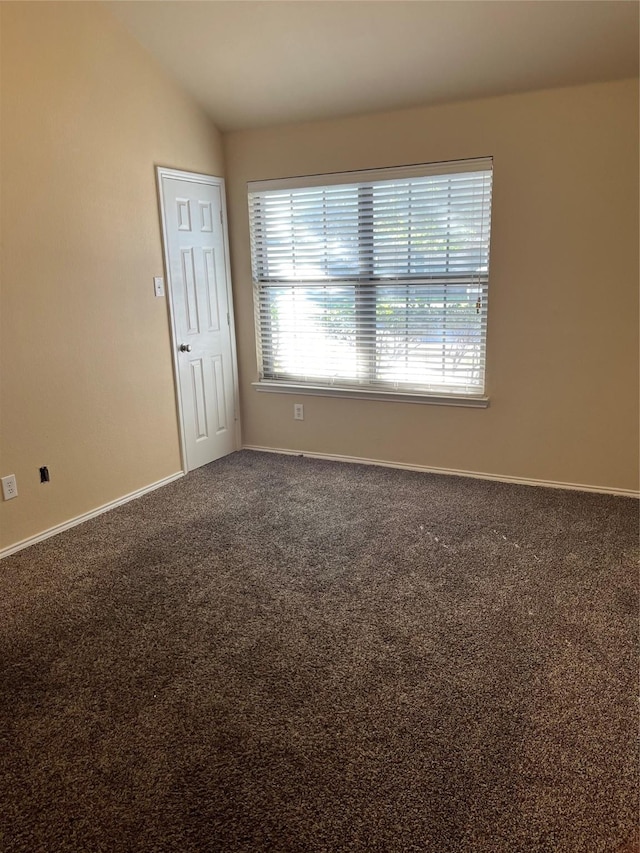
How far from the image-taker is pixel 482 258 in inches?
142

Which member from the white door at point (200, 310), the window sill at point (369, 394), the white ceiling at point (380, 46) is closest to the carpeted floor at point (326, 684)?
the window sill at point (369, 394)

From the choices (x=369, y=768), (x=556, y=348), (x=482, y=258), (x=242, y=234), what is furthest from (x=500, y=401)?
(x=369, y=768)

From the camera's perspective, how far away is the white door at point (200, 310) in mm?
3840

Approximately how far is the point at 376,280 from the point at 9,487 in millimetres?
2629

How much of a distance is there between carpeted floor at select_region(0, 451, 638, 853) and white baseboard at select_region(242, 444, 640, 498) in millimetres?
272

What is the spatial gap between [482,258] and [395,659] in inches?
101

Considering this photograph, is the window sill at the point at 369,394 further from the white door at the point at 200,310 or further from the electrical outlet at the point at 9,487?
the electrical outlet at the point at 9,487

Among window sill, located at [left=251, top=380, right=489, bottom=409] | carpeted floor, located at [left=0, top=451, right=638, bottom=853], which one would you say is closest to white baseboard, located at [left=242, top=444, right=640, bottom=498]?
carpeted floor, located at [left=0, top=451, right=638, bottom=853]

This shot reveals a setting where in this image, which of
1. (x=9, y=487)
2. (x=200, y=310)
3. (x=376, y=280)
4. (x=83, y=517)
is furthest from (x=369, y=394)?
(x=9, y=487)

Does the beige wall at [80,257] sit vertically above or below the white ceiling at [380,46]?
below

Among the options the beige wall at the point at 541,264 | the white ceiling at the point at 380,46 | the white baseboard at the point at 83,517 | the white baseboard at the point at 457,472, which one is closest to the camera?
the white ceiling at the point at 380,46

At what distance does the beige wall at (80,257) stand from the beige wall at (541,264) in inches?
37.9

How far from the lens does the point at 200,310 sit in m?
4.11

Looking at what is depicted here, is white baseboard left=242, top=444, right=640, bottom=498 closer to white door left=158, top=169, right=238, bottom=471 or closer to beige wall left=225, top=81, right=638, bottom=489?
beige wall left=225, top=81, right=638, bottom=489
